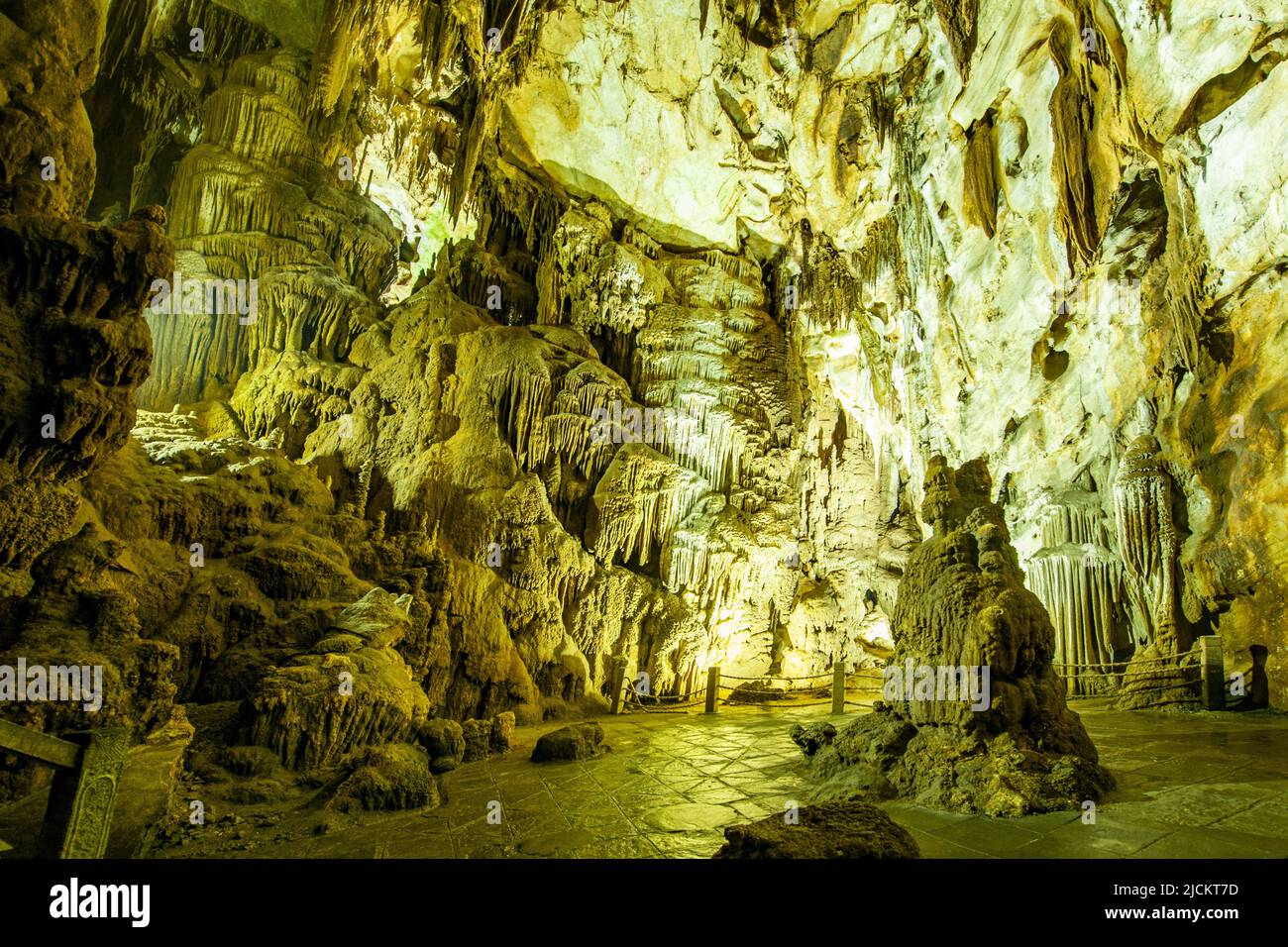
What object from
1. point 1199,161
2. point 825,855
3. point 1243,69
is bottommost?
point 825,855

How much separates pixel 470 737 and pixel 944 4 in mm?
15921

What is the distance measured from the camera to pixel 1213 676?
28.5 feet

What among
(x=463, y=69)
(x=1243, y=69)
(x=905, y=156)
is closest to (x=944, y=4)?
(x=905, y=156)

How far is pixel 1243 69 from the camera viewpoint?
28.1ft

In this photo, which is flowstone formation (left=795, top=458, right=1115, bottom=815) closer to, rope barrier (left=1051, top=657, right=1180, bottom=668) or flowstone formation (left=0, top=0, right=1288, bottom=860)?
flowstone formation (left=0, top=0, right=1288, bottom=860)

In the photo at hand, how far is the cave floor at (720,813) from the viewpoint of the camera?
3.63m

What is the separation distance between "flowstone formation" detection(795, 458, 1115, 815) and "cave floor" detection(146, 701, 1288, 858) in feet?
0.87

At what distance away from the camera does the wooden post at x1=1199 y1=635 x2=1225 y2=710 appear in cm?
865

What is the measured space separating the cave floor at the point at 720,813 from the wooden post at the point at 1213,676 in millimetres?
1569

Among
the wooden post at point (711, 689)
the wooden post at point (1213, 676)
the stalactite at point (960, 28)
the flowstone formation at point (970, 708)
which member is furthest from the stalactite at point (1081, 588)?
the stalactite at point (960, 28)

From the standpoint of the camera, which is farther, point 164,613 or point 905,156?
point 905,156

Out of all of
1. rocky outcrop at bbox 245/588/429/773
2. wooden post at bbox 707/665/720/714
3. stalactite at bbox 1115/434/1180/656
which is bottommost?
wooden post at bbox 707/665/720/714

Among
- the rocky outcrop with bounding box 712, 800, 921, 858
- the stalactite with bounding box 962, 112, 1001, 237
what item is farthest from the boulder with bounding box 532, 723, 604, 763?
the stalactite with bounding box 962, 112, 1001, 237
